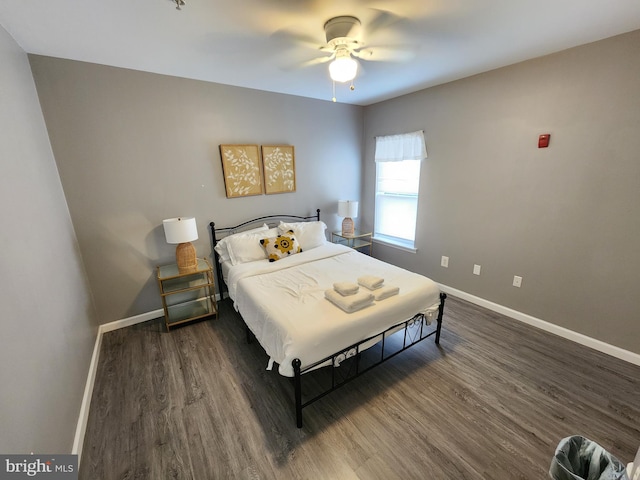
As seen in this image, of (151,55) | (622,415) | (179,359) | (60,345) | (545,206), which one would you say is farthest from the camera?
(545,206)

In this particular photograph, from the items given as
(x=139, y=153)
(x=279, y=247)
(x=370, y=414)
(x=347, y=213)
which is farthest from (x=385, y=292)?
(x=139, y=153)

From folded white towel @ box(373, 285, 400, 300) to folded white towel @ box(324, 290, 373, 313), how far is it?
0.11 m

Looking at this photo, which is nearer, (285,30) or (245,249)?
(285,30)

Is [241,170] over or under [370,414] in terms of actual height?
over

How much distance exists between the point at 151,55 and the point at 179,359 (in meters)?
2.70

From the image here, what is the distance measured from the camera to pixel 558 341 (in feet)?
8.30

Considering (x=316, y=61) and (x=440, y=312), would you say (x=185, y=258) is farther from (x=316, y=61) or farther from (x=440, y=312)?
(x=440, y=312)

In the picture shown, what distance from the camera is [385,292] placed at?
83.2 inches

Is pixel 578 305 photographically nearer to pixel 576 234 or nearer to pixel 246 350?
pixel 576 234

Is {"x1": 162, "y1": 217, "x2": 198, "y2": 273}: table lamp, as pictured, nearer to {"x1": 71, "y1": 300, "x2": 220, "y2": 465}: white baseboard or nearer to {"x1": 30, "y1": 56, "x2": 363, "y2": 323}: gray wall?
{"x1": 30, "y1": 56, "x2": 363, "y2": 323}: gray wall

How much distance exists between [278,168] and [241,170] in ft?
1.69

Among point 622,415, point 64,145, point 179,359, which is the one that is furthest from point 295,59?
point 622,415

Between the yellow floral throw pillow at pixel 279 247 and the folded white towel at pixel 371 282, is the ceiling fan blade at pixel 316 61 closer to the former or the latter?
the yellow floral throw pillow at pixel 279 247

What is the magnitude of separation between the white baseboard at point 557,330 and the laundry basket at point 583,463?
65.8 inches
